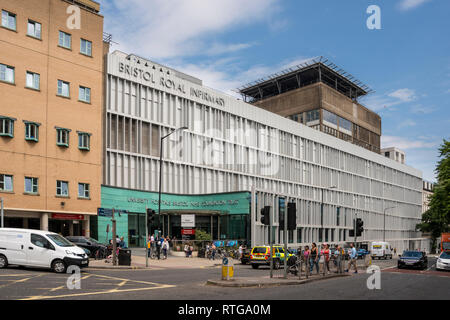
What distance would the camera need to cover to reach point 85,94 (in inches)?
1702

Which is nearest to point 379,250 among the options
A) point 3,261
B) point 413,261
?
point 413,261

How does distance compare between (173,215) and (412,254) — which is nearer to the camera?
(412,254)

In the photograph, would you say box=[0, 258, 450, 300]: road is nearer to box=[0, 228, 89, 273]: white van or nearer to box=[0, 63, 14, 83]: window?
box=[0, 228, 89, 273]: white van

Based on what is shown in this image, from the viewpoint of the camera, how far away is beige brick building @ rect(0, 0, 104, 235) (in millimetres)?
37344

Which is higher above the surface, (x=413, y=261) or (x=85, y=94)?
(x=85, y=94)

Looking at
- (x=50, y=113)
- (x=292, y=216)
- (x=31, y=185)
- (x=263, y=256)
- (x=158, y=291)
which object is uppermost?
(x=50, y=113)

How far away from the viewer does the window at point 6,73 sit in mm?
37000

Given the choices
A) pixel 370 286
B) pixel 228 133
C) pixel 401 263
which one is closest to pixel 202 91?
pixel 228 133

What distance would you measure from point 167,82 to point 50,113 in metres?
16.8

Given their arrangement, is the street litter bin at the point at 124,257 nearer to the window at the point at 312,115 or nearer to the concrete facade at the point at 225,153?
the concrete facade at the point at 225,153

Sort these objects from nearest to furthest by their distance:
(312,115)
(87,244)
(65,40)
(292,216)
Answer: (292,216)
(87,244)
(65,40)
(312,115)

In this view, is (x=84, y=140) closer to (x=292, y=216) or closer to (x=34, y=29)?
(x=34, y=29)
